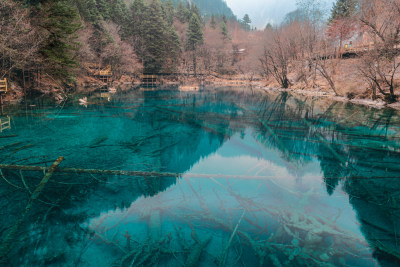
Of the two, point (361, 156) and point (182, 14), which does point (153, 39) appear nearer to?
point (182, 14)

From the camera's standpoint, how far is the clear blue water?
362cm

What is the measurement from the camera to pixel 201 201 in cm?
512

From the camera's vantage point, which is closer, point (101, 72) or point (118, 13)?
point (101, 72)

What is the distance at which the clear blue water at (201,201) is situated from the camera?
11.9 feet

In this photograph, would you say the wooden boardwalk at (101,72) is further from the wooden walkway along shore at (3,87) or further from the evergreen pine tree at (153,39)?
the wooden walkway along shore at (3,87)

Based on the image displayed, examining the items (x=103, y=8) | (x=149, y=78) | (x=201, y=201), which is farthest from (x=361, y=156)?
(x=103, y=8)

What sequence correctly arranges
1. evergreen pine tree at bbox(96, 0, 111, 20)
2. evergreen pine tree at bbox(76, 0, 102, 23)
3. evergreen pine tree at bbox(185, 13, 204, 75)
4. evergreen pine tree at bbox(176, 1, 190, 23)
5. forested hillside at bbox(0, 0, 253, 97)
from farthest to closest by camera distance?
1. evergreen pine tree at bbox(176, 1, 190, 23)
2. evergreen pine tree at bbox(185, 13, 204, 75)
3. evergreen pine tree at bbox(96, 0, 111, 20)
4. evergreen pine tree at bbox(76, 0, 102, 23)
5. forested hillside at bbox(0, 0, 253, 97)

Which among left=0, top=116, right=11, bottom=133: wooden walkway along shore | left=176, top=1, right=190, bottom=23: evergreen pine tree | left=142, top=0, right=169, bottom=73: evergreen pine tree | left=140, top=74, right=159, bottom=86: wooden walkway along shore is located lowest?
left=0, top=116, right=11, bottom=133: wooden walkway along shore

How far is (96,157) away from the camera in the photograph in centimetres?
743

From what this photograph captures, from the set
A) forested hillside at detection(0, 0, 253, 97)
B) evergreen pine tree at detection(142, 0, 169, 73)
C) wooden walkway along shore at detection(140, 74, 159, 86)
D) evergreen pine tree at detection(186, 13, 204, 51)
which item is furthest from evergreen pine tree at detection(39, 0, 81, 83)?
evergreen pine tree at detection(186, 13, 204, 51)

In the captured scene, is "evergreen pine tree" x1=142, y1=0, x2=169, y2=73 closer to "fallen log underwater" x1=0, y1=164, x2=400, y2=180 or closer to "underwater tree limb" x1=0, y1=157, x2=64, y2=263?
"fallen log underwater" x1=0, y1=164, x2=400, y2=180

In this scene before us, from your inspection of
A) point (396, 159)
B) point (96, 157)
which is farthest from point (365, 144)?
point (96, 157)

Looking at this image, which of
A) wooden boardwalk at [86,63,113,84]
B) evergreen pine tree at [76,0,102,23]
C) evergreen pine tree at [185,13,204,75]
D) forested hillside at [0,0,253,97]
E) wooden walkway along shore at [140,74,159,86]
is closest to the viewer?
forested hillside at [0,0,253,97]

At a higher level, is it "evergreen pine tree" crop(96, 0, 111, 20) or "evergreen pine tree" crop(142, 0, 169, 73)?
"evergreen pine tree" crop(96, 0, 111, 20)
